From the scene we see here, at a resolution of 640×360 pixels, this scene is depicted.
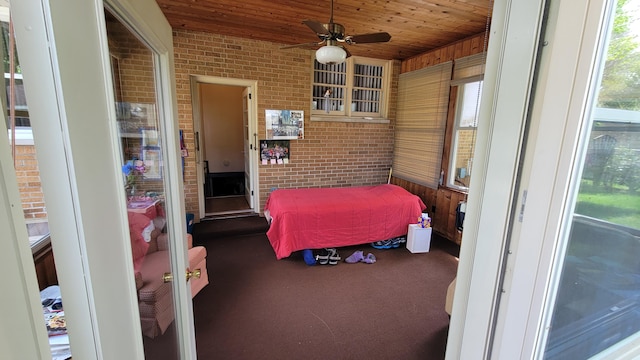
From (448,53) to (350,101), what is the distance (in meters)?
1.62

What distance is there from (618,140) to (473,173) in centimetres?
32

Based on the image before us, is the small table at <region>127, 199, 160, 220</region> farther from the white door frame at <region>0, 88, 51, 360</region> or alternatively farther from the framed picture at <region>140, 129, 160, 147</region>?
the white door frame at <region>0, 88, 51, 360</region>

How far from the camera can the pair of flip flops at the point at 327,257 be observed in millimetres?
3111

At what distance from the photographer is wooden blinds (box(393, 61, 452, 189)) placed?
155 inches

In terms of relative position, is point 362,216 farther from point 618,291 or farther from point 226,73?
point 226,73

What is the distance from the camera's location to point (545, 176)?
65cm

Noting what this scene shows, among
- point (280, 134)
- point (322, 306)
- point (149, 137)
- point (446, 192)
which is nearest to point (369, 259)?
point (322, 306)

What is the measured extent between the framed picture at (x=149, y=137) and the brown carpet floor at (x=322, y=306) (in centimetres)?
153

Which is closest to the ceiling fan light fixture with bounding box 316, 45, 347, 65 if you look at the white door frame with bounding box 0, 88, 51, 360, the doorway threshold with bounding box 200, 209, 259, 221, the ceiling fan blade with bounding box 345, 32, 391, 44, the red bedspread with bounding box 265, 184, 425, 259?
the ceiling fan blade with bounding box 345, 32, 391, 44

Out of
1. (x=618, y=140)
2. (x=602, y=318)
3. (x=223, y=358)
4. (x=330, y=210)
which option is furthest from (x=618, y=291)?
(x=330, y=210)

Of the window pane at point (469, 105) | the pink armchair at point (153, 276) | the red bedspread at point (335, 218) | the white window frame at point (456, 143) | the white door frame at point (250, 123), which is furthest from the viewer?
the white door frame at point (250, 123)

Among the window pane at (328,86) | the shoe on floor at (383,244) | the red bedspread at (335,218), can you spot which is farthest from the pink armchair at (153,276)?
the window pane at (328,86)

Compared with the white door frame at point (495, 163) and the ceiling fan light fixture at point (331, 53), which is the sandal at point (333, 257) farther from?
the white door frame at point (495, 163)

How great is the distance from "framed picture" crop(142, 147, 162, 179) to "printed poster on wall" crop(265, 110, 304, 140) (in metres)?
3.18
